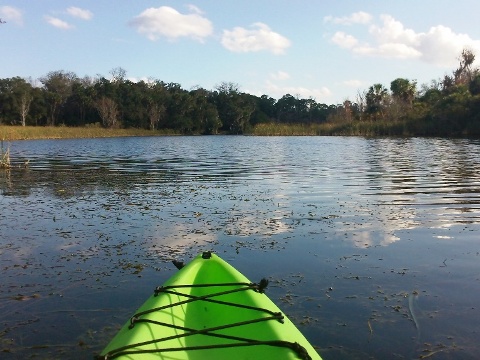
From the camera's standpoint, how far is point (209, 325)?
4020mm

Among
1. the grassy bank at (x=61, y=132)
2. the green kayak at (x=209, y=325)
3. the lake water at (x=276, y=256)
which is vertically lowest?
the lake water at (x=276, y=256)

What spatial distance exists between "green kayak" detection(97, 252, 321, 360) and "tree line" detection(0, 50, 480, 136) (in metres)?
52.4

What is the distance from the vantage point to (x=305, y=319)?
493 centimetres

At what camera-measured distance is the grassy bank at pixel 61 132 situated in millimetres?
53475

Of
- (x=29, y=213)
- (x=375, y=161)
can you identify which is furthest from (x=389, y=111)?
(x=29, y=213)

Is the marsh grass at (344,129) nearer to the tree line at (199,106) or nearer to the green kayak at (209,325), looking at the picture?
the tree line at (199,106)

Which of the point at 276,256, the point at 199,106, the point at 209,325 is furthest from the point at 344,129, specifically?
the point at 209,325

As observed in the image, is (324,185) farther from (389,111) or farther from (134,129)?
(134,129)

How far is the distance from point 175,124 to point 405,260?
256ft

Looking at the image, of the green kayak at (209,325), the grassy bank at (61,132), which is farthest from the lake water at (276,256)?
the grassy bank at (61,132)

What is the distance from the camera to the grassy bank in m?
53.5

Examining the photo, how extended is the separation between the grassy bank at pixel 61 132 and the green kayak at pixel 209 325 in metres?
46.9

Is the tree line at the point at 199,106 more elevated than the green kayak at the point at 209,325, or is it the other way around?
the tree line at the point at 199,106

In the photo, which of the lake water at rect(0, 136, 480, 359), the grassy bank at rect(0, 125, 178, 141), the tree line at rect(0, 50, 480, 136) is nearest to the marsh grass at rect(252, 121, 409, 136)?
the tree line at rect(0, 50, 480, 136)
